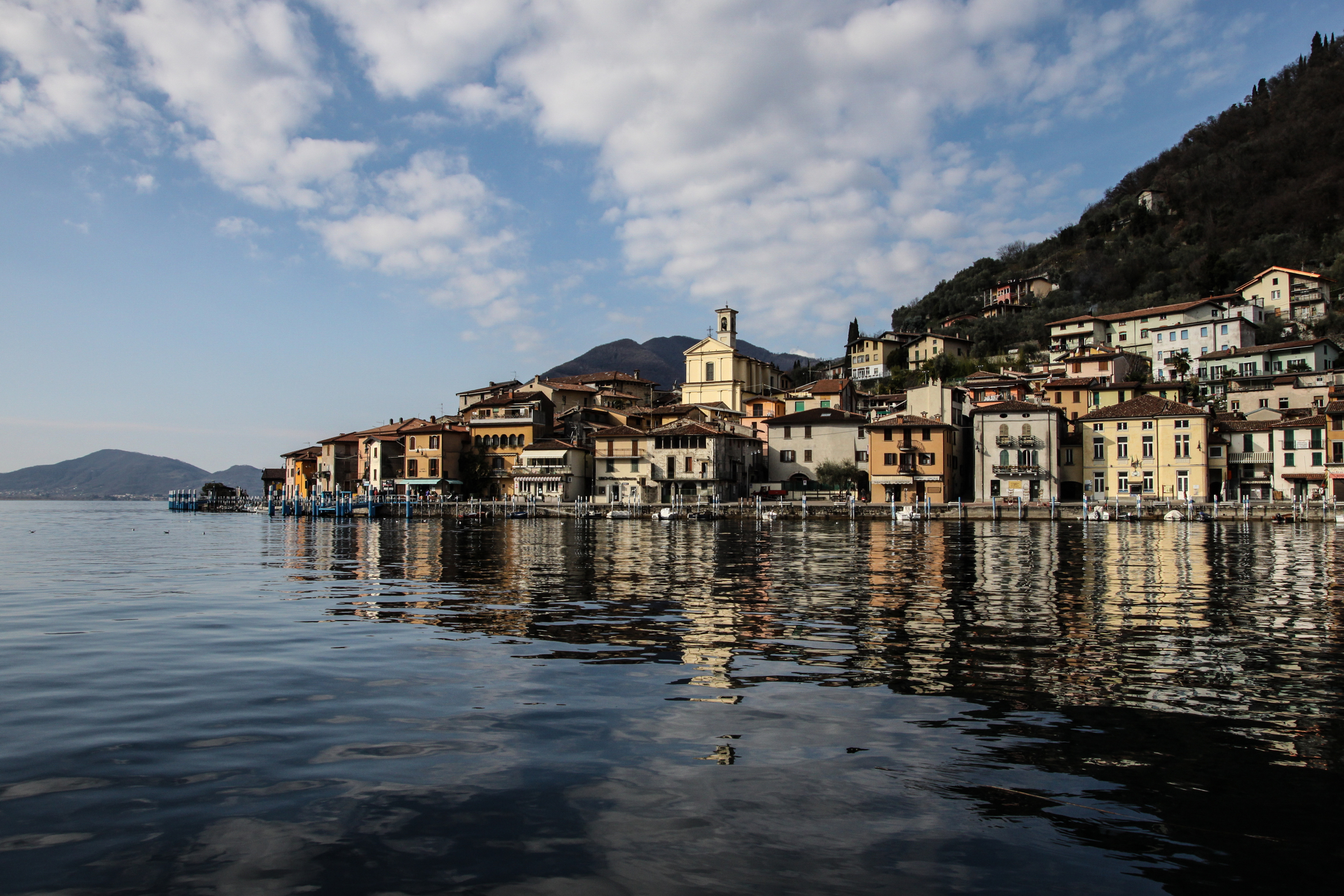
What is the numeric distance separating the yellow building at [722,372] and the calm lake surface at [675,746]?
3044 inches

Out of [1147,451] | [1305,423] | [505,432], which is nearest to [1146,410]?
[1147,451]

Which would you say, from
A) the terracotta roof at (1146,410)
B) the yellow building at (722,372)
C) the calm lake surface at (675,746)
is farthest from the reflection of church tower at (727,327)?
the calm lake surface at (675,746)

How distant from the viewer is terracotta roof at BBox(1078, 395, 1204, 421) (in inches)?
2621

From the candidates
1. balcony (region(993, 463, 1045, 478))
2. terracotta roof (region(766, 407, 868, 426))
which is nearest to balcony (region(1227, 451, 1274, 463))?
balcony (region(993, 463, 1045, 478))

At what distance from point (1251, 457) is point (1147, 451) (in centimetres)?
816

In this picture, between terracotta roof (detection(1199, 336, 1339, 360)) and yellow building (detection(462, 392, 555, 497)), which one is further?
A: yellow building (detection(462, 392, 555, 497))

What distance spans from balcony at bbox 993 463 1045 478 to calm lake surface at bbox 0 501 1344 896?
53.2 meters

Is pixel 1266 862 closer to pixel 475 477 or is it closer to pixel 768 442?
pixel 768 442

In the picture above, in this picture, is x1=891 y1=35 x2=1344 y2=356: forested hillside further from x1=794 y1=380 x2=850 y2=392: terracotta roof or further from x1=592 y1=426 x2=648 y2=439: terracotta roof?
x1=592 y1=426 x2=648 y2=439: terracotta roof

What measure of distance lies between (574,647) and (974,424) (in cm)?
6541

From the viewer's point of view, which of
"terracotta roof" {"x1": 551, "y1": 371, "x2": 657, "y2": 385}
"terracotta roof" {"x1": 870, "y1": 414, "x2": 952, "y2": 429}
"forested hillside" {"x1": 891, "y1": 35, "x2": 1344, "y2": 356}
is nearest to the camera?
"terracotta roof" {"x1": 870, "y1": 414, "x2": 952, "y2": 429}

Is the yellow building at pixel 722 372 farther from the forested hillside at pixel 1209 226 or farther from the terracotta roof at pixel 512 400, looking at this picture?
the forested hillside at pixel 1209 226

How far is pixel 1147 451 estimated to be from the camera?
68188 mm

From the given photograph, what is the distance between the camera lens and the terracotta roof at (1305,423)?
2520 inches
